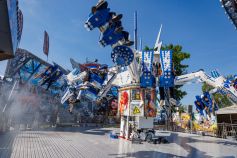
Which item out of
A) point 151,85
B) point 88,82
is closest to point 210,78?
point 151,85

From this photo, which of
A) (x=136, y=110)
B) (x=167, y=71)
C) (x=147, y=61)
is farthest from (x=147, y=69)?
(x=136, y=110)

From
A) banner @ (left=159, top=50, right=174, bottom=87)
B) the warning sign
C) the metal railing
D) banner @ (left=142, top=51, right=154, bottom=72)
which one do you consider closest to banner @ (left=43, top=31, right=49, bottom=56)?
banner @ (left=142, top=51, right=154, bottom=72)

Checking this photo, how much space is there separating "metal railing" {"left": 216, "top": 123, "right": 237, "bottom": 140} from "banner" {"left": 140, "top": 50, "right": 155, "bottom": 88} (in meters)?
8.47

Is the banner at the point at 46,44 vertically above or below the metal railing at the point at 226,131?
above

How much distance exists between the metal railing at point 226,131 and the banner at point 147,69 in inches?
333

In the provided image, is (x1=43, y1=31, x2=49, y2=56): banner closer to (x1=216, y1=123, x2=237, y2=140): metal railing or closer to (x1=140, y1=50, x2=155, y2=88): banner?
(x1=140, y1=50, x2=155, y2=88): banner

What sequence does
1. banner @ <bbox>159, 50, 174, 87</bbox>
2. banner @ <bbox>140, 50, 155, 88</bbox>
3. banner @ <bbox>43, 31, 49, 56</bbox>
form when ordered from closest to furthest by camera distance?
banner @ <bbox>159, 50, 174, 87</bbox> < banner @ <bbox>140, 50, 155, 88</bbox> < banner @ <bbox>43, 31, 49, 56</bbox>

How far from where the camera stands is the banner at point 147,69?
528 inches

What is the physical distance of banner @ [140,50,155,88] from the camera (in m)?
13.4

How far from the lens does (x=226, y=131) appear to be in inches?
682

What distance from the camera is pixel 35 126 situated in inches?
818

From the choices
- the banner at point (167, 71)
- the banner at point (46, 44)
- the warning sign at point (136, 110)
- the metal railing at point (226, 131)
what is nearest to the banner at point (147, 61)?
the banner at point (167, 71)

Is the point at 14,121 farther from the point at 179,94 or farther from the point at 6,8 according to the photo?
the point at 179,94

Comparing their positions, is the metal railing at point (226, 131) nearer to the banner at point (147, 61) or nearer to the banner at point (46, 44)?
the banner at point (147, 61)
